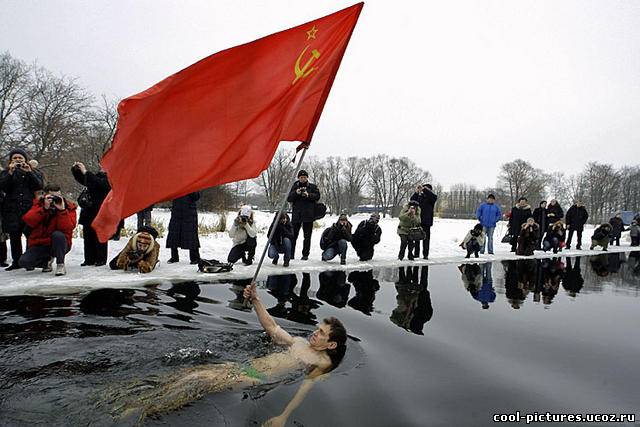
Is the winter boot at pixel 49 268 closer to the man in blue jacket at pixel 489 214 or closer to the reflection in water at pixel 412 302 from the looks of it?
the reflection in water at pixel 412 302

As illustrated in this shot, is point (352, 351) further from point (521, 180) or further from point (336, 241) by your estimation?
point (521, 180)

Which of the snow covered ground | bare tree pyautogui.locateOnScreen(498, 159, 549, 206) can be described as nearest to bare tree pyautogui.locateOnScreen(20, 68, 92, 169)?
the snow covered ground

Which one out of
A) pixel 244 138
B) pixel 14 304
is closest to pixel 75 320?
pixel 14 304

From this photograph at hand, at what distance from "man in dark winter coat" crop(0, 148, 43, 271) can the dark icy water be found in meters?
2.82

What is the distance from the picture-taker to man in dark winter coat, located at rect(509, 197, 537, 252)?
575 inches

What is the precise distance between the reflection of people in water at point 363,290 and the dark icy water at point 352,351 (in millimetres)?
35

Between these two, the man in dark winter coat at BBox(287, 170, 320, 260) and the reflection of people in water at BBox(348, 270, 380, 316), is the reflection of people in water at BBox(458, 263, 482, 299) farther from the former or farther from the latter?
the man in dark winter coat at BBox(287, 170, 320, 260)

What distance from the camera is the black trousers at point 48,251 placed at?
6.58 metres

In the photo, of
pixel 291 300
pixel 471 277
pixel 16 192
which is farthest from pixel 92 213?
pixel 471 277

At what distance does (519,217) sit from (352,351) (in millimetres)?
13491

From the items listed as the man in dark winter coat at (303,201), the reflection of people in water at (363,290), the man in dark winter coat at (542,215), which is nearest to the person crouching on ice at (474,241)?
the man in dark winter coat at (542,215)

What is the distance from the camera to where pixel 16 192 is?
23.3ft

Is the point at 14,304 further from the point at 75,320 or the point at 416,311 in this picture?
the point at 416,311

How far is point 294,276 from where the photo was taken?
7.78 meters
